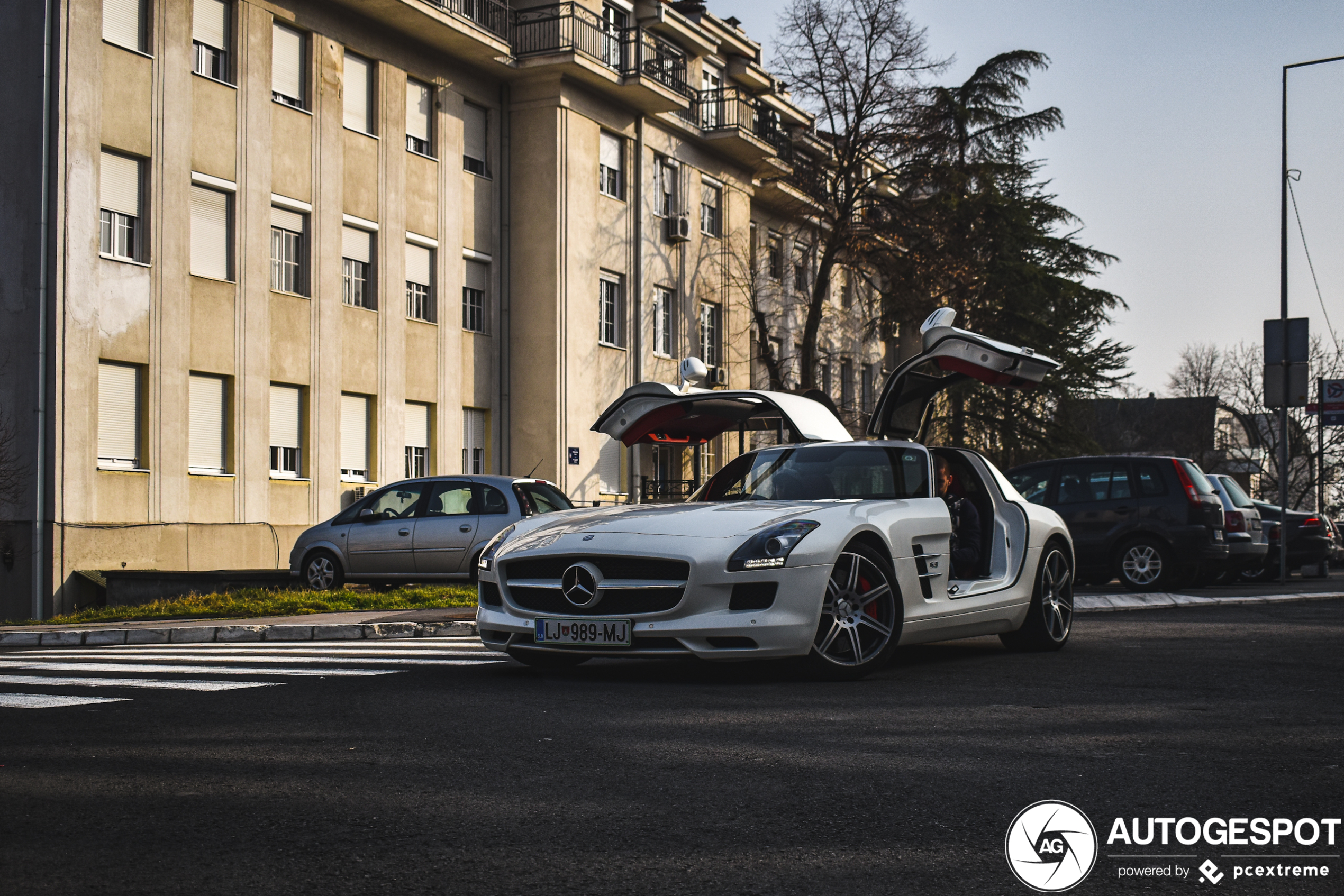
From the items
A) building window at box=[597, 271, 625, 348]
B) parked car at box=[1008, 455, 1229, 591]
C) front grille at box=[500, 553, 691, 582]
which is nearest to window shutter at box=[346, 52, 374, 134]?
building window at box=[597, 271, 625, 348]

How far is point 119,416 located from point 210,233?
3.68 m

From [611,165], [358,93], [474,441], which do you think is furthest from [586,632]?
Answer: [611,165]

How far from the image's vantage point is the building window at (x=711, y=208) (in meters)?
38.7

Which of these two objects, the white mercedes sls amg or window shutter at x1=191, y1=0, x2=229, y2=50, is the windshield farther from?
window shutter at x1=191, y1=0, x2=229, y2=50

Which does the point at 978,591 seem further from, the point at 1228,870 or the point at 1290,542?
the point at 1290,542

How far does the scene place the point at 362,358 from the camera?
27016 millimetres

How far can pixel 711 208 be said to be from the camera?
3941cm

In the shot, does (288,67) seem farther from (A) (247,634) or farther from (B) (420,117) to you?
(A) (247,634)

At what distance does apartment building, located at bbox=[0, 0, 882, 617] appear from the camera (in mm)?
21219

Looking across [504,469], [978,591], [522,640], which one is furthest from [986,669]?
[504,469]

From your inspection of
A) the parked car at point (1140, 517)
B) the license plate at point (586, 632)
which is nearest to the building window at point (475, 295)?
the parked car at point (1140, 517)

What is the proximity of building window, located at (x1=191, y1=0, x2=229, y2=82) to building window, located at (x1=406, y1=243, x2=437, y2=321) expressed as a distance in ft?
17.7

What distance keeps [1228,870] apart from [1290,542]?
21.9 m

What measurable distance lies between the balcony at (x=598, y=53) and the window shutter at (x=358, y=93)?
4433 mm
